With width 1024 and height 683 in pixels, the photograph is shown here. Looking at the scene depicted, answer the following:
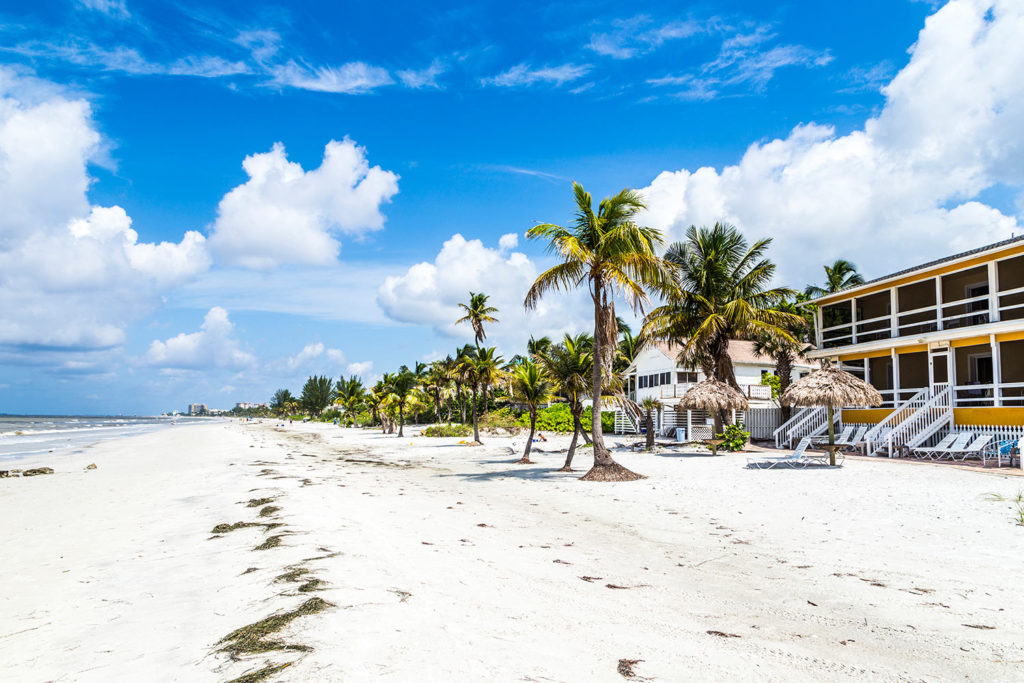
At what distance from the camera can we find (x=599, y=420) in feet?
51.2

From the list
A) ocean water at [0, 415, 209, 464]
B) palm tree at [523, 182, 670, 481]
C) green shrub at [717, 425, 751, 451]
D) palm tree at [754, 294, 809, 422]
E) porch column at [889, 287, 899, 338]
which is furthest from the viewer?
ocean water at [0, 415, 209, 464]

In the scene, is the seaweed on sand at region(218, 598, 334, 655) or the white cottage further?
the white cottage

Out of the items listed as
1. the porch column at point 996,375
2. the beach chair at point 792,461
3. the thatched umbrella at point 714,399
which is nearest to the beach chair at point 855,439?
the beach chair at point 792,461

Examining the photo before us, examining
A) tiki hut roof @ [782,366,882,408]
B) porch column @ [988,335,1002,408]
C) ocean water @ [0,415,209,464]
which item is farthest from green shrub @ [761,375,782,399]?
ocean water @ [0,415,209,464]

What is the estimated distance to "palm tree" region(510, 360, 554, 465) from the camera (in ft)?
72.0

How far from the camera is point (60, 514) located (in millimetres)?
11703

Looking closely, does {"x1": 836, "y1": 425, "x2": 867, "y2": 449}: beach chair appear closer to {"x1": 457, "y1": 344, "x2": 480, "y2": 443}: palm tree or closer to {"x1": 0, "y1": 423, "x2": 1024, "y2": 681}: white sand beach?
{"x1": 0, "y1": 423, "x2": 1024, "y2": 681}: white sand beach

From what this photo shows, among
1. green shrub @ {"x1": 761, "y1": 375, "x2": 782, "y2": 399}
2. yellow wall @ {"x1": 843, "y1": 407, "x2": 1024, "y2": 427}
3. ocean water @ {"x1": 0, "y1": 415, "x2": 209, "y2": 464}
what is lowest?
ocean water @ {"x1": 0, "y1": 415, "x2": 209, "y2": 464}

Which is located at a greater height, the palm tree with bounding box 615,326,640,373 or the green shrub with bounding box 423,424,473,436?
the palm tree with bounding box 615,326,640,373

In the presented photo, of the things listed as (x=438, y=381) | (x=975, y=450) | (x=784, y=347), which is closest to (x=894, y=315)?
(x=784, y=347)

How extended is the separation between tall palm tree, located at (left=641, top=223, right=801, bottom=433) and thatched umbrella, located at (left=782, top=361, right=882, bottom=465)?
6186mm

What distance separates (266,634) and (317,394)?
5221 inches

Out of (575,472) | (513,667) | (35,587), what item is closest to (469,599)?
(513,667)

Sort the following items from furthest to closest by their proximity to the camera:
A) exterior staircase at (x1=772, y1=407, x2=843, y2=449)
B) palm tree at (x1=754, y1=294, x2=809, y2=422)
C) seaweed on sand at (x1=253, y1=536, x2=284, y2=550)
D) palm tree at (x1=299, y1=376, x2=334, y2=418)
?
1. palm tree at (x1=299, y1=376, x2=334, y2=418)
2. palm tree at (x1=754, y1=294, x2=809, y2=422)
3. exterior staircase at (x1=772, y1=407, x2=843, y2=449)
4. seaweed on sand at (x1=253, y1=536, x2=284, y2=550)
